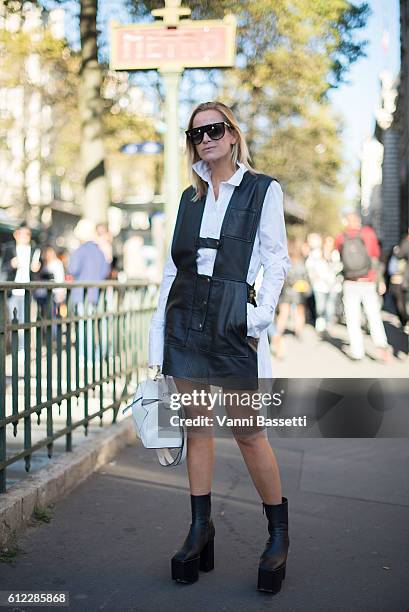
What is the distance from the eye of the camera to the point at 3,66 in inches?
758

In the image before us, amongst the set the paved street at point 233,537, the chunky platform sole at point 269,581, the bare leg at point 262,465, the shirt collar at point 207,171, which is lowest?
the paved street at point 233,537

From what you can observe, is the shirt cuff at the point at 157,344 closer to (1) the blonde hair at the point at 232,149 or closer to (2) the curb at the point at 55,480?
(1) the blonde hair at the point at 232,149

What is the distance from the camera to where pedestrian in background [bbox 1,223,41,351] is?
475 cm

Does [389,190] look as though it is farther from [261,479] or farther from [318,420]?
[261,479]

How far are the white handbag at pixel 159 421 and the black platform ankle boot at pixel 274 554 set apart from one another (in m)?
0.43

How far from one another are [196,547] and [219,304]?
3.21ft

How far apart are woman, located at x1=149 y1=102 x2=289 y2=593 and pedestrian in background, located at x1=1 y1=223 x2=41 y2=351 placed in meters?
1.27

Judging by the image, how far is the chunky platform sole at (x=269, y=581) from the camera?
11.4 ft

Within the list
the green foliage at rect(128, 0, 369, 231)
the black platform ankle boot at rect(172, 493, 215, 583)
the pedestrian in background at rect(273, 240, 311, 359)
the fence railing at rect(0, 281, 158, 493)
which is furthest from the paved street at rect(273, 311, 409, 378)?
the black platform ankle boot at rect(172, 493, 215, 583)

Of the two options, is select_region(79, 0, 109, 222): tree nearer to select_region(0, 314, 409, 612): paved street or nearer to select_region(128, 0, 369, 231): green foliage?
select_region(128, 0, 369, 231): green foliage

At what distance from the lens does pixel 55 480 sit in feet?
16.0

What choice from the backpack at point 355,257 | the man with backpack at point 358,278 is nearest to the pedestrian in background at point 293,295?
the man with backpack at point 358,278

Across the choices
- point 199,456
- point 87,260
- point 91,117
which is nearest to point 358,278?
point 87,260

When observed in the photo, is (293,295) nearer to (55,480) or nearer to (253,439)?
(55,480)
